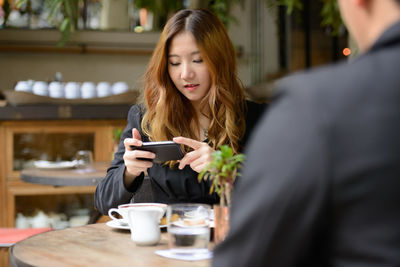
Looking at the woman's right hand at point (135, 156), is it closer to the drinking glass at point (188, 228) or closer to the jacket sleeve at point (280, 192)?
the drinking glass at point (188, 228)

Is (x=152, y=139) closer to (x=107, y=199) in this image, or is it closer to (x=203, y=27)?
(x=107, y=199)

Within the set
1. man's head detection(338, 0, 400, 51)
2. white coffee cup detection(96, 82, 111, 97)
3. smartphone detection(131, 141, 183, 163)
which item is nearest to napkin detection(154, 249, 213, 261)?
smartphone detection(131, 141, 183, 163)

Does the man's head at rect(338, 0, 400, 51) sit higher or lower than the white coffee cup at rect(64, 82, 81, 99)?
lower

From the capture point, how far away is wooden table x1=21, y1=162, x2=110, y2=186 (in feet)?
9.12

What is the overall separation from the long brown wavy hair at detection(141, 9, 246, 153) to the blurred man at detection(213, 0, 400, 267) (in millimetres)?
1315

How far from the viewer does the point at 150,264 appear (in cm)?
112

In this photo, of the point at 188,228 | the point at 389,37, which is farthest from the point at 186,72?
the point at 389,37

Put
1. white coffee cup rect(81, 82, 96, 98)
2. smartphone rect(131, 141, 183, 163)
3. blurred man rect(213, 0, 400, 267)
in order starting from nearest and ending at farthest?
blurred man rect(213, 0, 400, 267) < smartphone rect(131, 141, 183, 163) < white coffee cup rect(81, 82, 96, 98)

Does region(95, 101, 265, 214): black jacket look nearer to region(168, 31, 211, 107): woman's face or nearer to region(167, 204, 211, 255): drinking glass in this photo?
region(168, 31, 211, 107): woman's face

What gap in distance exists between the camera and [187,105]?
6.92 feet

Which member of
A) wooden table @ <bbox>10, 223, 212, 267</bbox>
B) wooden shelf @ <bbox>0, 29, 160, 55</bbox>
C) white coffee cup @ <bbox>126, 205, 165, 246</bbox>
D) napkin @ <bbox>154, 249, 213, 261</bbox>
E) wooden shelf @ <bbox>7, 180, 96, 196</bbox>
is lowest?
wooden shelf @ <bbox>7, 180, 96, 196</bbox>

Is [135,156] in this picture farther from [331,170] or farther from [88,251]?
[331,170]

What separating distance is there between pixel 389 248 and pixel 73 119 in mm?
3426

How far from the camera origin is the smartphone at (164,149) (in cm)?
155
